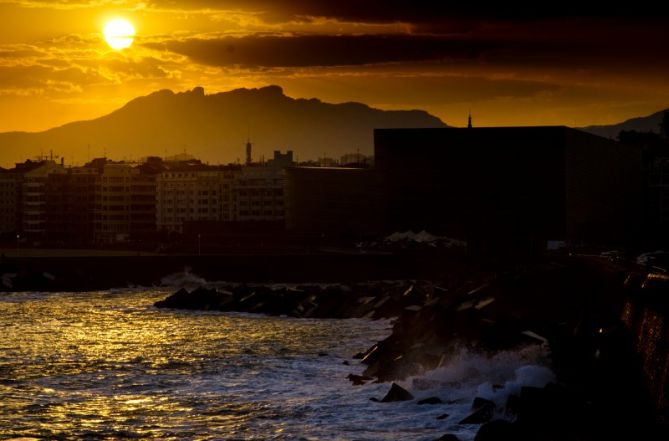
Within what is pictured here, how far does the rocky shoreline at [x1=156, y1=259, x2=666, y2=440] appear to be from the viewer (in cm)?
2544

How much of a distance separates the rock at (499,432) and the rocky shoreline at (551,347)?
0.8 inches

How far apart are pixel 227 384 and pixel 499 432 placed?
17.1 m

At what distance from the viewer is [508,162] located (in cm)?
15675

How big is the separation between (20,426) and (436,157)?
129599mm

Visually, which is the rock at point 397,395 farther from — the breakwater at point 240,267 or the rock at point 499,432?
the breakwater at point 240,267

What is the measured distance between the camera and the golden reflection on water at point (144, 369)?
109ft

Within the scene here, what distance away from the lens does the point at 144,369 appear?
4594cm

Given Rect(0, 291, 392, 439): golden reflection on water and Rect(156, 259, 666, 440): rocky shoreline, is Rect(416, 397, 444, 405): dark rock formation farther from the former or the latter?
Rect(0, 291, 392, 439): golden reflection on water

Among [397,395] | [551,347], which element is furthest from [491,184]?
[551,347]

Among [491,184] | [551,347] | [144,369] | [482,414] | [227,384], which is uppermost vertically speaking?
[491,184]

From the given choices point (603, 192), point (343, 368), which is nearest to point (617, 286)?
point (343, 368)

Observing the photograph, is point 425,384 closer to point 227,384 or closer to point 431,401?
point 431,401

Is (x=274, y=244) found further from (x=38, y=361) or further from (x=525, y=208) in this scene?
(x=38, y=361)

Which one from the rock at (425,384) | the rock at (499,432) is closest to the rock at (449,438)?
the rock at (499,432)
